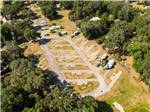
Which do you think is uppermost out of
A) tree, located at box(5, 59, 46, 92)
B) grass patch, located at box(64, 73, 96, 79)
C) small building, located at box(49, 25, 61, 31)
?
tree, located at box(5, 59, 46, 92)

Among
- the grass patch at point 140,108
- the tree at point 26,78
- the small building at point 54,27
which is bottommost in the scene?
the grass patch at point 140,108

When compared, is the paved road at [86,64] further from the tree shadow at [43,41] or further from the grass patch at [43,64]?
the tree shadow at [43,41]

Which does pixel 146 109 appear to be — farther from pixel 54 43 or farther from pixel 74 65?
pixel 54 43

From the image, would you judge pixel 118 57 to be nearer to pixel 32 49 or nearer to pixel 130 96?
pixel 130 96

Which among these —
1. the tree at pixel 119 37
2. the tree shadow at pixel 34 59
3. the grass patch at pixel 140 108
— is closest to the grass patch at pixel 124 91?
the grass patch at pixel 140 108

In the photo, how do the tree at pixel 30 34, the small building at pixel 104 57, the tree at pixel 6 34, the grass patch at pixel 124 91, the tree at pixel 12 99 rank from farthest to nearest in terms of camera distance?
the tree at pixel 6 34, the tree at pixel 30 34, the small building at pixel 104 57, the grass patch at pixel 124 91, the tree at pixel 12 99

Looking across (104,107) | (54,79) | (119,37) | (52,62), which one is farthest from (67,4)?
(104,107)

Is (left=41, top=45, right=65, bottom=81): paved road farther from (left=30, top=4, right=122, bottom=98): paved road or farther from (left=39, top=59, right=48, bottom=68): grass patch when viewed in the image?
(left=39, top=59, right=48, bottom=68): grass patch

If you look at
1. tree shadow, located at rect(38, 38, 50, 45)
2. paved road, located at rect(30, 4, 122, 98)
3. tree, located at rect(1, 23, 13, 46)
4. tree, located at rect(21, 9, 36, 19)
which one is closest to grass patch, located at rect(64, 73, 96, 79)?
paved road, located at rect(30, 4, 122, 98)
